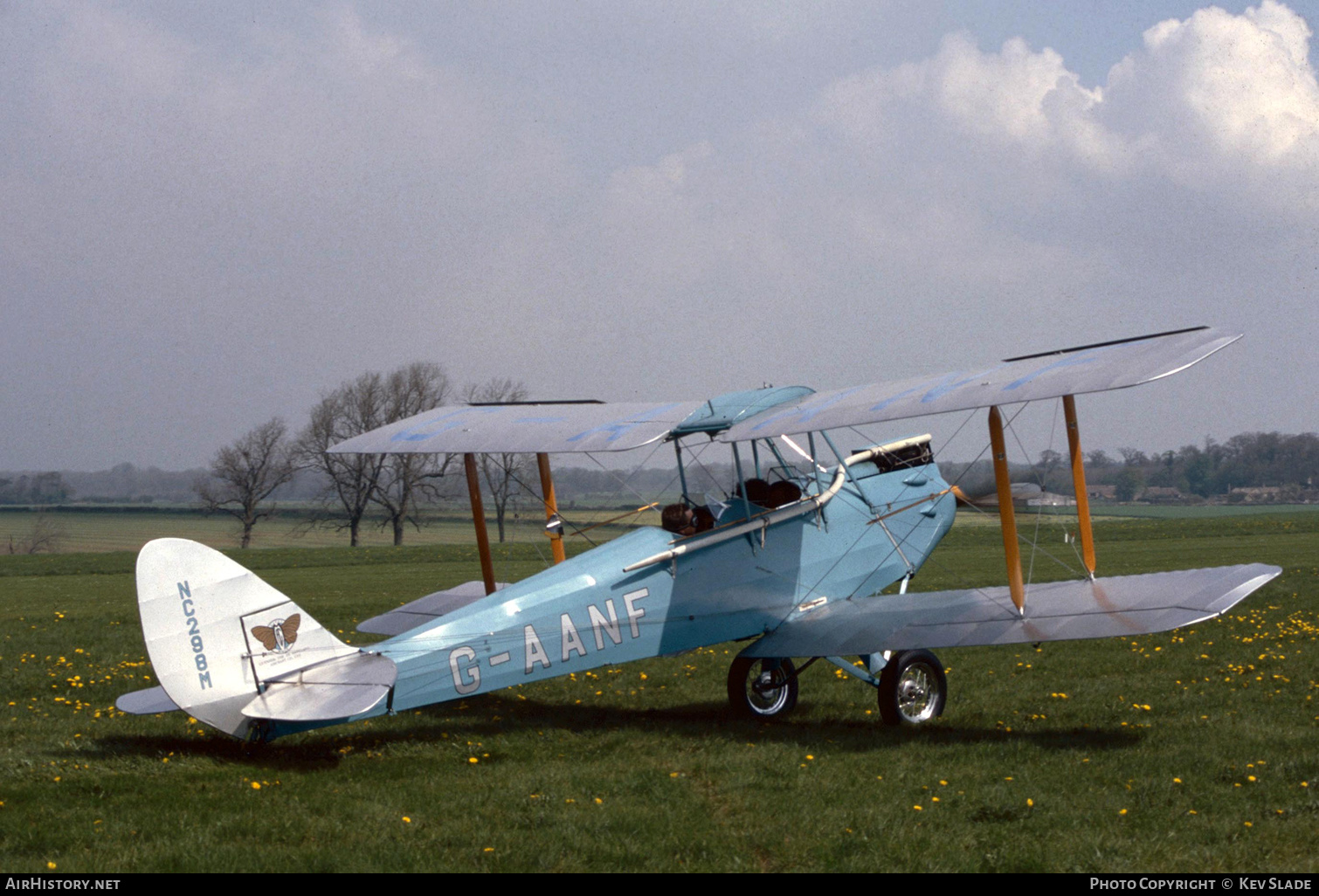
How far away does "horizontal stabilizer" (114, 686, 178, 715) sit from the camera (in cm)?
716

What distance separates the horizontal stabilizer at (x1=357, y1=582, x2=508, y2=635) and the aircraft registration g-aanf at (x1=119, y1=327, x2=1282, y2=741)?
0.21ft

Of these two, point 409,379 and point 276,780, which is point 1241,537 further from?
point 409,379

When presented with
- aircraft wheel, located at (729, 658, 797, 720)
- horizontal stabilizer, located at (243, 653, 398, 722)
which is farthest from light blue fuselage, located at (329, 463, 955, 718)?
aircraft wheel, located at (729, 658, 797, 720)

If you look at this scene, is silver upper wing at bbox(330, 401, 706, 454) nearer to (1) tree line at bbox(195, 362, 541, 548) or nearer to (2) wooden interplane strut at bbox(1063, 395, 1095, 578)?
(2) wooden interplane strut at bbox(1063, 395, 1095, 578)

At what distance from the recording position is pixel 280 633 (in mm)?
7102

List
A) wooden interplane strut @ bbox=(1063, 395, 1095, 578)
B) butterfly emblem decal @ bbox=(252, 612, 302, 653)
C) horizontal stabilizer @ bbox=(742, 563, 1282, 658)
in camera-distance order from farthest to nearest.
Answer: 1. wooden interplane strut @ bbox=(1063, 395, 1095, 578)
2. horizontal stabilizer @ bbox=(742, 563, 1282, 658)
3. butterfly emblem decal @ bbox=(252, 612, 302, 653)

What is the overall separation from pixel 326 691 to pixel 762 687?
13.6 ft

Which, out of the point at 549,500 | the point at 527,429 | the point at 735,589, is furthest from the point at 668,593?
the point at 527,429

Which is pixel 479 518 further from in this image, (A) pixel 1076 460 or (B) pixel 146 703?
(A) pixel 1076 460

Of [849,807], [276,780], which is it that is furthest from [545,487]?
[849,807]

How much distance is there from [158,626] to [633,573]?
138 inches

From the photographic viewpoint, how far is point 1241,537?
36250mm

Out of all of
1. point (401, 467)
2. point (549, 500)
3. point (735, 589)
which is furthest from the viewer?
point (401, 467)

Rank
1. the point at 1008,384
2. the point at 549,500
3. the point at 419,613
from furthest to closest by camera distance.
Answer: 1. the point at 419,613
2. the point at 549,500
3. the point at 1008,384
